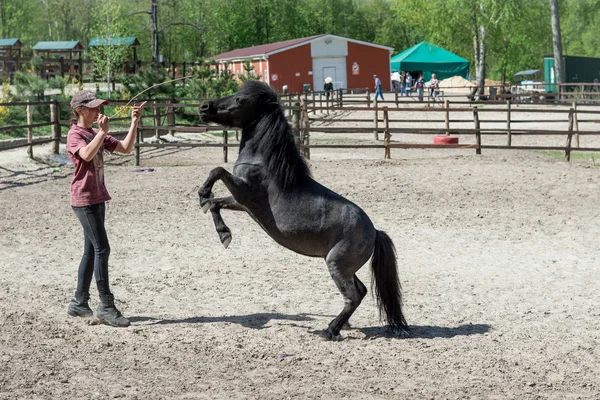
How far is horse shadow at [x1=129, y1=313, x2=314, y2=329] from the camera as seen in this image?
18.8 feet

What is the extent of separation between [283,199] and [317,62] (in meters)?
49.2

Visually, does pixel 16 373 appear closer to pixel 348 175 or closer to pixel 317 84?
pixel 348 175

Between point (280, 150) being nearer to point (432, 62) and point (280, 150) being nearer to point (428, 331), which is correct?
point (428, 331)

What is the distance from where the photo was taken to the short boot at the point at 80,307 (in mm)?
5734

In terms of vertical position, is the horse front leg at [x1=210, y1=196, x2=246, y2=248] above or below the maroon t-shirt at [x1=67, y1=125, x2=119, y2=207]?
below

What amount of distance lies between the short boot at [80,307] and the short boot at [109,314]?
18 centimetres

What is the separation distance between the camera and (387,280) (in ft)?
18.0

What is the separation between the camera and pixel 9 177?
1388cm

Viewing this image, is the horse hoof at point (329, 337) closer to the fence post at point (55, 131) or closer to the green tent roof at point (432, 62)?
the fence post at point (55, 131)

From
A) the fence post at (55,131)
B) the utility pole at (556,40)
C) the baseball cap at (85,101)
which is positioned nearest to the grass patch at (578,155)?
the fence post at (55,131)

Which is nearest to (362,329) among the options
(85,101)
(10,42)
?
(85,101)

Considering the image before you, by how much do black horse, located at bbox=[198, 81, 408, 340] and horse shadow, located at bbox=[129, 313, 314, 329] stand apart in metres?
0.60

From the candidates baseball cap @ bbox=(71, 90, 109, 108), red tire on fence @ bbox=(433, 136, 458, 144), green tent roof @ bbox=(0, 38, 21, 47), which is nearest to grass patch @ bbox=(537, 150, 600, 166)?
red tire on fence @ bbox=(433, 136, 458, 144)

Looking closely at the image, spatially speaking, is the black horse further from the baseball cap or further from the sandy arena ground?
the baseball cap
